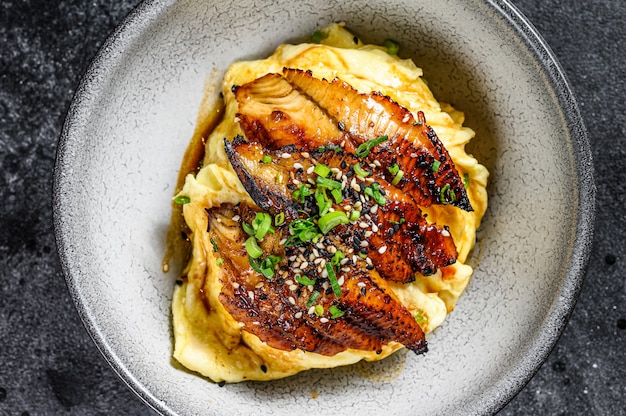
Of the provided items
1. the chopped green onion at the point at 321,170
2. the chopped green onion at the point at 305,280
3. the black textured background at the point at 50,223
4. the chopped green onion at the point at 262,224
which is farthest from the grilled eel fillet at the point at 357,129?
the black textured background at the point at 50,223

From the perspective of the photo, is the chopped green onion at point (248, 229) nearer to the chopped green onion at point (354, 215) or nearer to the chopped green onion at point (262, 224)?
the chopped green onion at point (262, 224)

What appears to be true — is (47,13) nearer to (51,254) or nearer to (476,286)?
(51,254)

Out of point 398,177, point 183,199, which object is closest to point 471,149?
point 398,177

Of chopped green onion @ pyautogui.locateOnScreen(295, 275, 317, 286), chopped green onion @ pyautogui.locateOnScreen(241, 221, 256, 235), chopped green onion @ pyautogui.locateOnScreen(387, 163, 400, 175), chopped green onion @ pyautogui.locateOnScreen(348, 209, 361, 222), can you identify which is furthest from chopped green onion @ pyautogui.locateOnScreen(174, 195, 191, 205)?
chopped green onion @ pyautogui.locateOnScreen(387, 163, 400, 175)

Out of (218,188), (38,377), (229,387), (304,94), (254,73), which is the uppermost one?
(304,94)

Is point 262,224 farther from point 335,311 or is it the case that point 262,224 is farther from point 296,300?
point 335,311

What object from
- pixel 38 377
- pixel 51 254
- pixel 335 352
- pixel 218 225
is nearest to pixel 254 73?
pixel 218 225

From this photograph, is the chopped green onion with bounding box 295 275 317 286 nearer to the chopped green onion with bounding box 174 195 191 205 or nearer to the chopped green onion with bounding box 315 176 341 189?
the chopped green onion with bounding box 315 176 341 189
